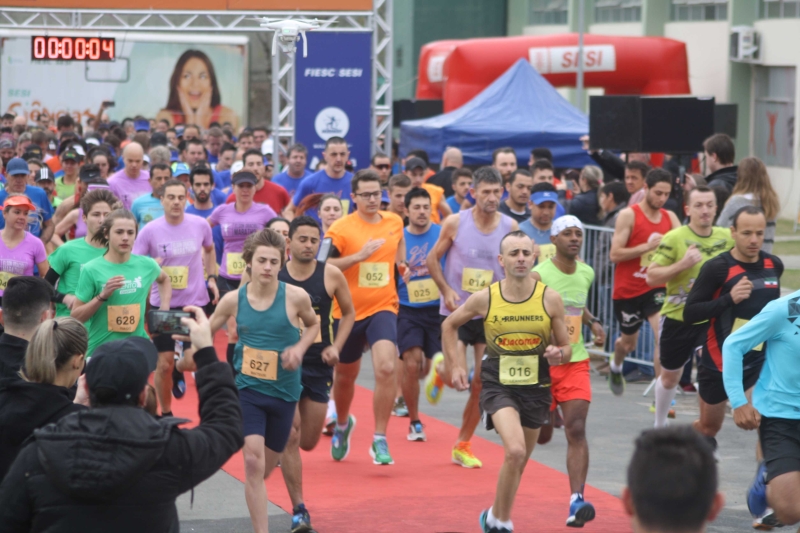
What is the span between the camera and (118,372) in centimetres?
320

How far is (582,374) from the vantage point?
6742 mm

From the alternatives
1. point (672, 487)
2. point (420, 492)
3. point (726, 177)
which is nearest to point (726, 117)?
point (726, 177)

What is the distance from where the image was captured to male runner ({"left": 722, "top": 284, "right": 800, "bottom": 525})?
511 cm

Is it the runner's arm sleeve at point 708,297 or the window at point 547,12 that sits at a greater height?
the window at point 547,12

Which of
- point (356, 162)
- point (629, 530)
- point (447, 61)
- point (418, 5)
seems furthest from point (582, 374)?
point (418, 5)

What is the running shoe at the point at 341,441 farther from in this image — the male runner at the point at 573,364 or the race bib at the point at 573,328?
the race bib at the point at 573,328

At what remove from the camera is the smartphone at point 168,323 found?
3764 mm

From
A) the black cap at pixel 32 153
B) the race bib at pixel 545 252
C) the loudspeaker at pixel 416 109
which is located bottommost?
the race bib at pixel 545 252

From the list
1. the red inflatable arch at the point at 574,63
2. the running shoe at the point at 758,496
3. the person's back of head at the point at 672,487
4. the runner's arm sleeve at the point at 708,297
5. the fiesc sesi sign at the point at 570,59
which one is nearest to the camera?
the person's back of head at the point at 672,487

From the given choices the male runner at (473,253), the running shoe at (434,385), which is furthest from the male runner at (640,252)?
the running shoe at (434,385)

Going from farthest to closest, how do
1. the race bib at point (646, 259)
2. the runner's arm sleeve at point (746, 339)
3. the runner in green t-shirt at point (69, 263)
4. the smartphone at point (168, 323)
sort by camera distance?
the race bib at point (646, 259) → the runner in green t-shirt at point (69, 263) → the runner's arm sleeve at point (746, 339) → the smartphone at point (168, 323)

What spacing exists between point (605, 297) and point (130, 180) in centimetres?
504

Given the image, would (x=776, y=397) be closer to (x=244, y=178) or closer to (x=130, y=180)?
(x=244, y=178)

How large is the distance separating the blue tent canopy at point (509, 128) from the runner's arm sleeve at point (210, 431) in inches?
574
